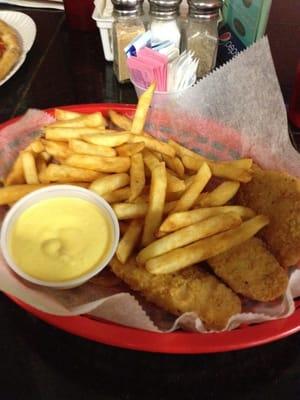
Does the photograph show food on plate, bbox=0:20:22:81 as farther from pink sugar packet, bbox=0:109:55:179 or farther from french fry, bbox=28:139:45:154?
french fry, bbox=28:139:45:154

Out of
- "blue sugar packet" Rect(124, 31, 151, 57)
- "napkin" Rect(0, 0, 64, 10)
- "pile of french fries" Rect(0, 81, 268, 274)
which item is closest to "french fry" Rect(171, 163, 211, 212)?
"pile of french fries" Rect(0, 81, 268, 274)

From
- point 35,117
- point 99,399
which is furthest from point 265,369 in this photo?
point 35,117

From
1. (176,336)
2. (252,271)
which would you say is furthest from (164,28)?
(176,336)

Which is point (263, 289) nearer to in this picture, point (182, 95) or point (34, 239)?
point (34, 239)

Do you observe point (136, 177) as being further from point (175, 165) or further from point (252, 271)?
point (252, 271)

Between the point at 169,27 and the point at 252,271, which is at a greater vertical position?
the point at 169,27

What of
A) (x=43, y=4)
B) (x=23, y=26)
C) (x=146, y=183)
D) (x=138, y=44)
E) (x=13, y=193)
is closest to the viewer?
(x=13, y=193)

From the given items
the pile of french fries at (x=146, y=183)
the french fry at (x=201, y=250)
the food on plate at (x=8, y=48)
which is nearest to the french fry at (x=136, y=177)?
the pile of french fries at (x=146, y=183)
